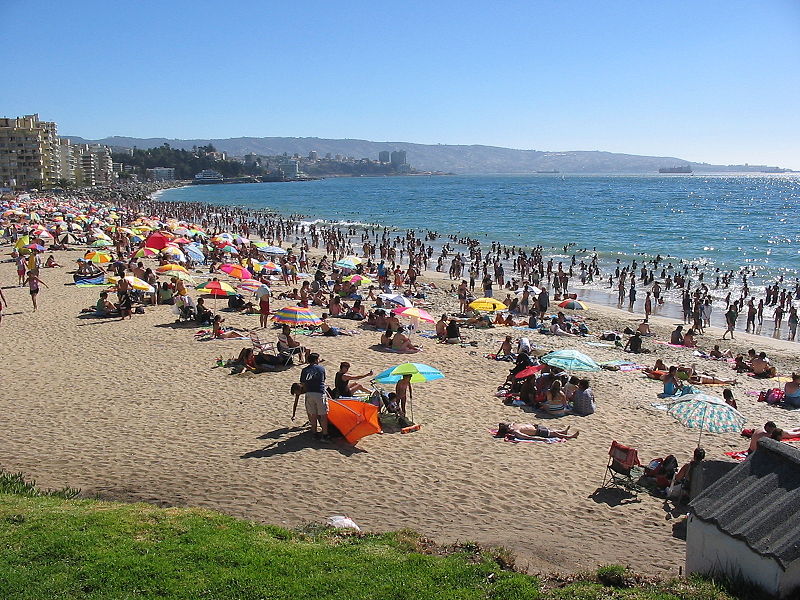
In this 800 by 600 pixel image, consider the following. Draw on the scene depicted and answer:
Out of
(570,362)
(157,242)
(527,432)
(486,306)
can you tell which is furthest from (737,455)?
(157,242)

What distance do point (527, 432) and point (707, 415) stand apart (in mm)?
2584

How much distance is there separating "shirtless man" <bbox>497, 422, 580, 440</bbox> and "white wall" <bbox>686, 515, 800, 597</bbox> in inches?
186

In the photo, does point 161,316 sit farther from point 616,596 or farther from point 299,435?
point 616,596

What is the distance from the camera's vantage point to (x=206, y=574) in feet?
16.2

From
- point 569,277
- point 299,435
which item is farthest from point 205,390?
point 569,277

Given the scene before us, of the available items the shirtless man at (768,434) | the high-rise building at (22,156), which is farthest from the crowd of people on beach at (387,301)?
the high-rise building at (22,156)

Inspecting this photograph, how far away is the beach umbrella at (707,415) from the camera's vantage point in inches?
326

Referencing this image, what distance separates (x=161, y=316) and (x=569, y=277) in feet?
70.6

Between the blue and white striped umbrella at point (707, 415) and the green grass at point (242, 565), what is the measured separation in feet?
12.4

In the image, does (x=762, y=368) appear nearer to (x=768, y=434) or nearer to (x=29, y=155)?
(x=768, y=434)

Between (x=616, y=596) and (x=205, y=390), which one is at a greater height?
(x=616, y=596)

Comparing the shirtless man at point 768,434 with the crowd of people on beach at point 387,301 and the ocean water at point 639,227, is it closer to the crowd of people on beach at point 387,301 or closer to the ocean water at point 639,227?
the crowd of people on beach at point 387,301

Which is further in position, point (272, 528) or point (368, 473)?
point (368, 473)

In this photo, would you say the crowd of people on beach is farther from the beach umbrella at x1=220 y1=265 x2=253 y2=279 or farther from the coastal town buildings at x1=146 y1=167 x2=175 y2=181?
the coastal town buildings at x1=146 y1=167 x2=175 y2=181
